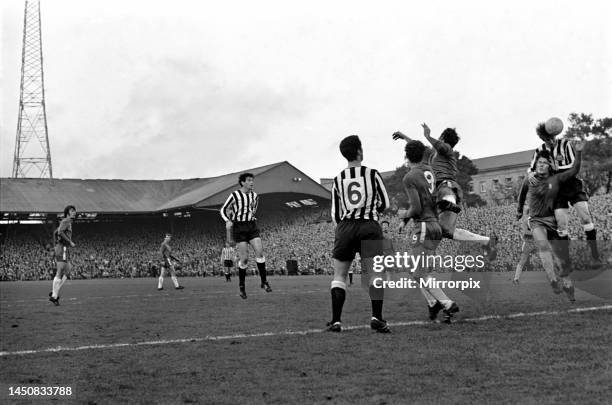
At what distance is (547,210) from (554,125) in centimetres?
117

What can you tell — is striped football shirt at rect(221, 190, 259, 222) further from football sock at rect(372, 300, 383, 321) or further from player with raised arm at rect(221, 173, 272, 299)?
football sock at rect(372, 300, 383, 321)

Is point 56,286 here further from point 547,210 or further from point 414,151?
point 547,210

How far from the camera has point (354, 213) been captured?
759 centimetres

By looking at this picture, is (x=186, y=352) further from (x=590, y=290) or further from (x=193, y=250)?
(x=193, y=250)

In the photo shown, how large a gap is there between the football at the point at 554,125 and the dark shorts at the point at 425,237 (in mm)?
2630

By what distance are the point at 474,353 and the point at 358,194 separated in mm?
2332

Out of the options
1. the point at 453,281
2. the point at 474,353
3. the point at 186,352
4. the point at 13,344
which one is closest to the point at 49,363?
the point at 186,352

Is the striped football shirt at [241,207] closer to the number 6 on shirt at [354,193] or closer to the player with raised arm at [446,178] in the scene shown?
the player with raised arm at [446,178]

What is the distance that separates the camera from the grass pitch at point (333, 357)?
4.69 metres

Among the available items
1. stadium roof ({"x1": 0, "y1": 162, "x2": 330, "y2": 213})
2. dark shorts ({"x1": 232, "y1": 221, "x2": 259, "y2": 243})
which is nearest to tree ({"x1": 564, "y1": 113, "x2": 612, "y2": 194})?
stadium roof ({"x1": 0, "y1": 162, "x2": 330, "y2": 213})

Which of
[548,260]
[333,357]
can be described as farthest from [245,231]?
[333,357]

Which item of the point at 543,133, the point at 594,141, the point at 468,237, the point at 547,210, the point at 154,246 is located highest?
the point at 594,141

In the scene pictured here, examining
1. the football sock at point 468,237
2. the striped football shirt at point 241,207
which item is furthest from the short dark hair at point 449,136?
the striped football shirt at point 241,207

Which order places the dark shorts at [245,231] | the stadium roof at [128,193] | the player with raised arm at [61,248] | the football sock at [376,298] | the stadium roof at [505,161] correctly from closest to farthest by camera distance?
the football sock at [376,298], the dark shorts at [245,231], the player with raised arm at [61,248], the stadium roof at [128,193], the stadium roof at [505,161]
